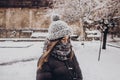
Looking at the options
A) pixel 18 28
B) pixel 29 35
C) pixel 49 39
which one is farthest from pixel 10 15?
pixel 49 39

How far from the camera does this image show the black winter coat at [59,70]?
523 cm

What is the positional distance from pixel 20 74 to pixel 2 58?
4.59 metres

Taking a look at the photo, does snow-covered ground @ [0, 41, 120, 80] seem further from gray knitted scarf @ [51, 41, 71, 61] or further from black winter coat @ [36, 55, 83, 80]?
gray knitted scarf @ [51, 41, 71, 61]

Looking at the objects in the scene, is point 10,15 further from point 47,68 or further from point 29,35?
point 47,68

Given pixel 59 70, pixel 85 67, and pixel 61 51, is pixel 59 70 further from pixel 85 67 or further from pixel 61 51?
pixel 85 67

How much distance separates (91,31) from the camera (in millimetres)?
27688

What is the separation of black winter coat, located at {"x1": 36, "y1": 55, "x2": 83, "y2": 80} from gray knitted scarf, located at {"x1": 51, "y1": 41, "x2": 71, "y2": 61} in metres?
0.07

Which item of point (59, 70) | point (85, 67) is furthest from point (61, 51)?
point (85, 67)

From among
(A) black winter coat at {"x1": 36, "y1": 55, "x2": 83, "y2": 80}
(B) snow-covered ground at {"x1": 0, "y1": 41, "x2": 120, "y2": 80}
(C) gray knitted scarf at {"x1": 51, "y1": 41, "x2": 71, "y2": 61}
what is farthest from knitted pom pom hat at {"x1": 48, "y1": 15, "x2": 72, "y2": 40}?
(B) snow-covered ground at {"x1": 0, "y1": 41, "x2": 120, "y2": 80}

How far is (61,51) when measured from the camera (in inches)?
207

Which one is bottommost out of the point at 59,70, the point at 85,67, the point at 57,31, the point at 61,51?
the point at 85,67

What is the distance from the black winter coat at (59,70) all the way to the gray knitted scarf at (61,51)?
70 millimetres

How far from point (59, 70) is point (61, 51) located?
30cm

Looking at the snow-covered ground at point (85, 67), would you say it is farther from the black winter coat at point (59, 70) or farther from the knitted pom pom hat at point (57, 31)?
the knitted pom pom hat at point (57, 31)
